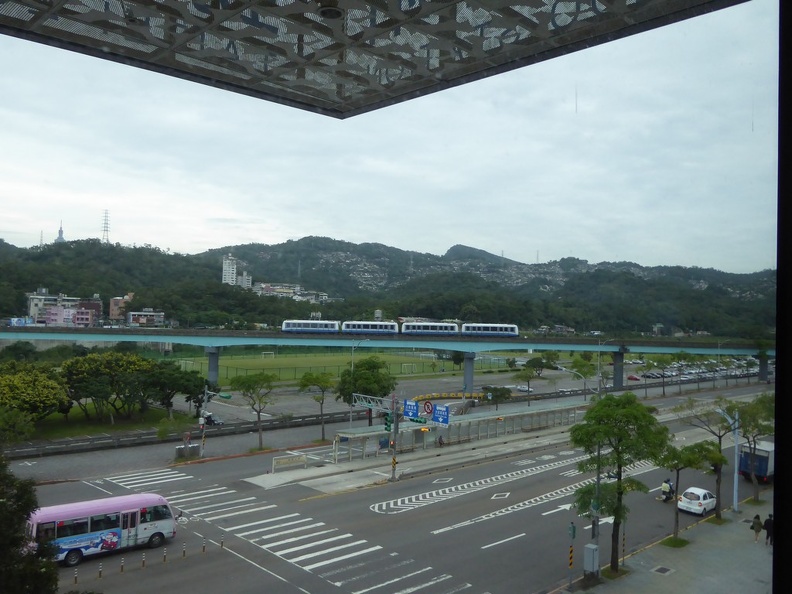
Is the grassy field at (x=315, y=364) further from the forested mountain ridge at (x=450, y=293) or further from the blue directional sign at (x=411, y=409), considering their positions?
the blue directional sign at (x=411, y=409)

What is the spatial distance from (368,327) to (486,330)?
760 cm

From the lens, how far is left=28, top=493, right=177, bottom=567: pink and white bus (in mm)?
10125

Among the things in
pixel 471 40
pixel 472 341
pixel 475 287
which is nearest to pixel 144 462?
pixel 471 40

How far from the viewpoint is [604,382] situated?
3762cm

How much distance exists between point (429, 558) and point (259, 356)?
1500 inches

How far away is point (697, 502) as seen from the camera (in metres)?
12.5

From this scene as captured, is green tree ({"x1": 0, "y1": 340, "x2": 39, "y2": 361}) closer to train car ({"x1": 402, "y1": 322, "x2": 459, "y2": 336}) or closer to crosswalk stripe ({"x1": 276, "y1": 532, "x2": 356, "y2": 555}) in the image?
train car ({"x1": 402, "y1": 322, "x2": 459, "y2": 336})

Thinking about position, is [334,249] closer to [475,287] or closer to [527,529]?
[475,287]

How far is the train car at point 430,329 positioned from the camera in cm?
3798

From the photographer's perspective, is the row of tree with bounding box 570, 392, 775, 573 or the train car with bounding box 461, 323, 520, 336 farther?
the train car with bounding box 461, 323, 520, 336

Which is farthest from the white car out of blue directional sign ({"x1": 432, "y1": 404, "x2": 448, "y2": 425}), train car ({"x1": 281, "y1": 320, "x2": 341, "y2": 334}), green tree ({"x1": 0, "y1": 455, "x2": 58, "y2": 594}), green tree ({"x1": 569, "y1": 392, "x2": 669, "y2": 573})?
train car ({"x1": 281, "y1": 320, "x2": 341, "y2": 334})

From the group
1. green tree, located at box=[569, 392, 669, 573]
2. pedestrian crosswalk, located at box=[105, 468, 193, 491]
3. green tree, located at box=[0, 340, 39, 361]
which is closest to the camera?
green tree, located at box=[569, 392, 669, 573]

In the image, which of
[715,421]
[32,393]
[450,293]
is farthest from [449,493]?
[450,293]

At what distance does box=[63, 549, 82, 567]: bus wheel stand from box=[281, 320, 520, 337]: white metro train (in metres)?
26.5
